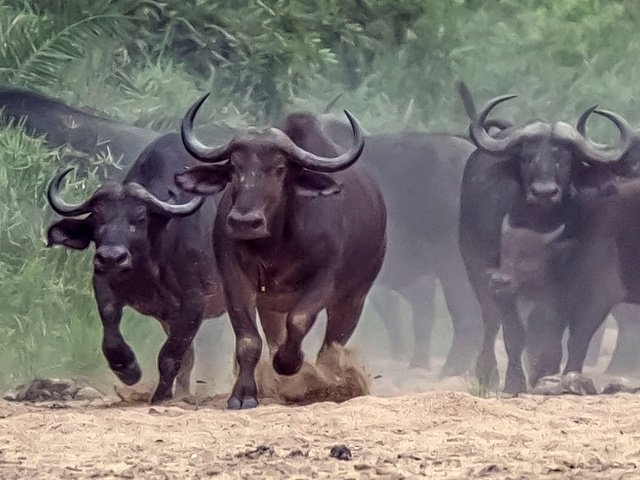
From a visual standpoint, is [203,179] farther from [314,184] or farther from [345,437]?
[345,437]

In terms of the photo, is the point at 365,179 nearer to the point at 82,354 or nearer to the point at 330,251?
the point at 330,251

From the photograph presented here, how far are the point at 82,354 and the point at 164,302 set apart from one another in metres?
0.67

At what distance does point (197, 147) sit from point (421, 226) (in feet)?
5.11

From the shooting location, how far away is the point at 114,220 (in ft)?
19.1

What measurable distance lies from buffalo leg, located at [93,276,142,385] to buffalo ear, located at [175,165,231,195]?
2.58 ft

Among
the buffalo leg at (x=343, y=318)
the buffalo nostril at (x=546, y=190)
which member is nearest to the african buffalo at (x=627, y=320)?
the buffalo nostril at (x=546, y=190)

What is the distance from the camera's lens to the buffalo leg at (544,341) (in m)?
6.43

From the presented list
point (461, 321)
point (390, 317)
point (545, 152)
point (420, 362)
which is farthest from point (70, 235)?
point (545, 152)

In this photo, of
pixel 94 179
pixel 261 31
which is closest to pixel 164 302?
pixel 94 179

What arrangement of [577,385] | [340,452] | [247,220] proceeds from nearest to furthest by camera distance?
[340,452], [247,220], [577,385]

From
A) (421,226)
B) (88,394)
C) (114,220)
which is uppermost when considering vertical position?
(421,226)

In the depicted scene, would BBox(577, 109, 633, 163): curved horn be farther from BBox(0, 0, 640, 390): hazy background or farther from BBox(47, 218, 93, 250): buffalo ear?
BBox(47, 218, 93, 250): buffalo ear

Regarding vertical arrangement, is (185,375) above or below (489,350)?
below

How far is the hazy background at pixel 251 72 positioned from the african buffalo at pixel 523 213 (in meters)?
0.25
